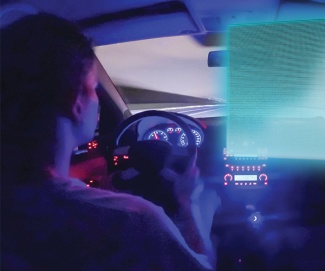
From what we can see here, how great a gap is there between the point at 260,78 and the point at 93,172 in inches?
35.3

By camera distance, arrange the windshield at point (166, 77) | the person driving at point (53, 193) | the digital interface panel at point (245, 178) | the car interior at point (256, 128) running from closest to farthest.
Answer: the person driving at point (53, 193)
the car interior at point (256, 128)
the digital interface panel at point (245, 178)
the windshield at point (166, 77)

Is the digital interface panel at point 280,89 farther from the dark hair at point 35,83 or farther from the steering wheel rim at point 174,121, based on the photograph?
the dark hair at point 35,83

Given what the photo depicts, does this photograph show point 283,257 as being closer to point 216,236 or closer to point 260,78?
point 216,236

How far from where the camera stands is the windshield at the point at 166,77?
3068 mm

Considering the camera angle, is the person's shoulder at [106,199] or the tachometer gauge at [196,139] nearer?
the person's shoulder at [106,199]

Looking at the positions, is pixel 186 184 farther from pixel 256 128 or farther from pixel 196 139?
pixel 256 128

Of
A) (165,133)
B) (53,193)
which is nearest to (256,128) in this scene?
(165,133)

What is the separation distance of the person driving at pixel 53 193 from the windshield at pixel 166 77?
167cm

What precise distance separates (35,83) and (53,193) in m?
0.26

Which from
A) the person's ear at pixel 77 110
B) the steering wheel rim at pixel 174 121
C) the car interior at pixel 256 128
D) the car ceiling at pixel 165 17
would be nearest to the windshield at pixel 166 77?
the car ceiling at pixel 165 17

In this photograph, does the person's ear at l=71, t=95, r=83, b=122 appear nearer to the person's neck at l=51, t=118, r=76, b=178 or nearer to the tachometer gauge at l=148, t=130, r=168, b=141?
the person's neck at l=51, t=118, r=76, b=178

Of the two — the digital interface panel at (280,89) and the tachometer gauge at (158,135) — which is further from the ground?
the digital interface panel at (280,89)

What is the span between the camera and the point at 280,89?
1950 millimetres

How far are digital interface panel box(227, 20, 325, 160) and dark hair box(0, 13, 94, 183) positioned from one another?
89 cm
